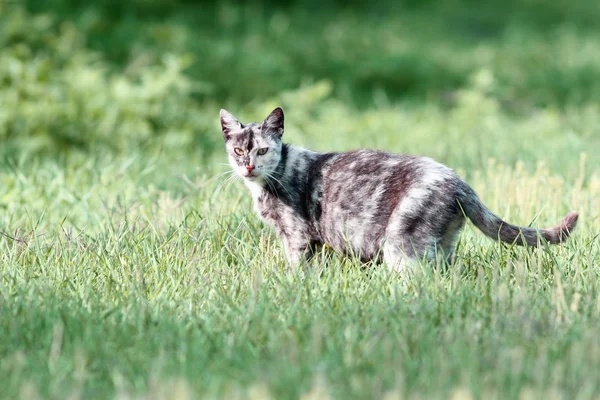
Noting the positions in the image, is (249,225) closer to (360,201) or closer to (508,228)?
(360,201)

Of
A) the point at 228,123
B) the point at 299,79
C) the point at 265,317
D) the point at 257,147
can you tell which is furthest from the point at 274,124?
the point at 299,79

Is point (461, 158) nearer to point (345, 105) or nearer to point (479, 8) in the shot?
point (345, 105)

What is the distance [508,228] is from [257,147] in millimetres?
1699

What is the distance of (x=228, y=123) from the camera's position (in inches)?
234

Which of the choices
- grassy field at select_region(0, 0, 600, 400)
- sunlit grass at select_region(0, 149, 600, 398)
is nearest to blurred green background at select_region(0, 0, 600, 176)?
grassy field at select_region(0, 0, 600, 400)

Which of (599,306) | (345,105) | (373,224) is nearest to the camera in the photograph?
(599,306)

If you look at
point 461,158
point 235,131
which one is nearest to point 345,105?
point 461,158

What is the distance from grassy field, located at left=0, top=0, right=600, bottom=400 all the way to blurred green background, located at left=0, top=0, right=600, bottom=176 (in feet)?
0.14

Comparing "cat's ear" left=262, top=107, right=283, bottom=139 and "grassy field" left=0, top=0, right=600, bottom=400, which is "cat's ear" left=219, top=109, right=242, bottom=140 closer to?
"cat's ear" left=262, top=107, right=283, bottom=139

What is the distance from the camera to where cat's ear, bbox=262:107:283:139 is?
5773 millimetres

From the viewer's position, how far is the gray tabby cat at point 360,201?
504cm

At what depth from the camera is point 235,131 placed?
19.3ft

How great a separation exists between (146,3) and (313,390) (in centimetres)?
1364

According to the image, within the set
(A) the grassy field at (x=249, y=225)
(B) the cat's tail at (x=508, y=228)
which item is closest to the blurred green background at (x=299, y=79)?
(A) the grassy field at (x=249, y=225)
